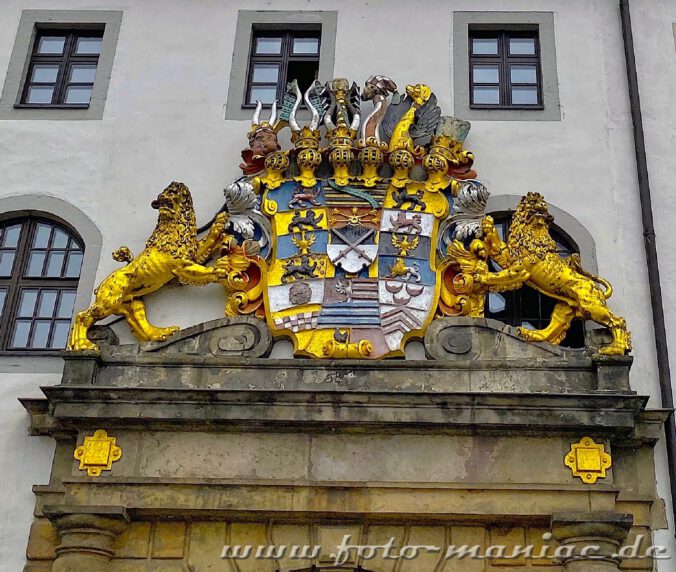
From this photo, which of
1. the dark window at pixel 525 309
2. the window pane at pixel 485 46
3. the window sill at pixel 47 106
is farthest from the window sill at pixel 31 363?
the window pane at pixel 485 46

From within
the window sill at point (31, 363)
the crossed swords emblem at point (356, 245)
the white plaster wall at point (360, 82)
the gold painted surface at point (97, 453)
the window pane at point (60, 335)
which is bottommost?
the gold painted surface at point (97, 453)

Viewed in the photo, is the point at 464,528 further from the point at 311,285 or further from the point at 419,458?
the point at 311,285

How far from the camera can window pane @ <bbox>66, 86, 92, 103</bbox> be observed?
14.0m

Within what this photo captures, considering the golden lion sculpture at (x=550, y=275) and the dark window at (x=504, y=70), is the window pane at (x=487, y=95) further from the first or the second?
the golden lion sculpture at (x=550, y=275)

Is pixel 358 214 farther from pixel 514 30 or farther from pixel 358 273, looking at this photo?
pixel 514 30

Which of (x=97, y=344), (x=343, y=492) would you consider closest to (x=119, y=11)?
(x=97, y=344)

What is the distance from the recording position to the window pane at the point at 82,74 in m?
14.2

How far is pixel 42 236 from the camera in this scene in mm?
13156

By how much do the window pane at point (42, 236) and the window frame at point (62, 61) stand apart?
156 centimetres

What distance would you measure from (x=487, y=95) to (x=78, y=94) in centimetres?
479

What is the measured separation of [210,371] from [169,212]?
1798mm

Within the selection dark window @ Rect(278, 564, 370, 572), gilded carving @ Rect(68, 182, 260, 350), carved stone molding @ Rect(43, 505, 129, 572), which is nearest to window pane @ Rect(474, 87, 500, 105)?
gilded carving @ Rect(68, 182, 260, 350)

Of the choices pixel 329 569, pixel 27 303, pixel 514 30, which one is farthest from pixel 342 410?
pixel 514 30

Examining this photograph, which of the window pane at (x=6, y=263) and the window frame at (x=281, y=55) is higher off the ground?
the window frame at (x=281, y=55)
